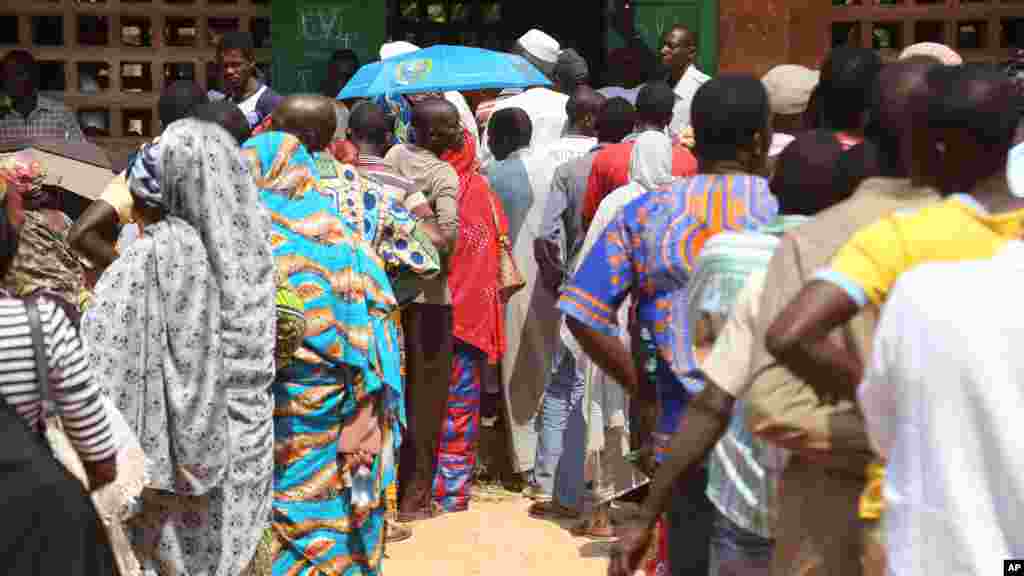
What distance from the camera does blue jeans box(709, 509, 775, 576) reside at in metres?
3.94

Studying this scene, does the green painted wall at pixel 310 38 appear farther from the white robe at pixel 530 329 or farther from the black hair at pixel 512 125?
the white robe at pixel 530 329

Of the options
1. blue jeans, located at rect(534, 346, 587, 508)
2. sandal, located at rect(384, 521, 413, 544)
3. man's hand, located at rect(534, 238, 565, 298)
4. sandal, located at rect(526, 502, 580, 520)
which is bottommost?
sandal, located at rect(526, 502, 580, 520)

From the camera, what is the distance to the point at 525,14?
12828 mm

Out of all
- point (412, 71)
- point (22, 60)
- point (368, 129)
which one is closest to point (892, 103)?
point (368, 129)

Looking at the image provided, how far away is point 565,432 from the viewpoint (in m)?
8.05

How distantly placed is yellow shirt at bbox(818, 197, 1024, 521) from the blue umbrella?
18.6ft

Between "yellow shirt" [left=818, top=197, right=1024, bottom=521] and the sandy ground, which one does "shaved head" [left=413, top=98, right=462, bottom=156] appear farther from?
"yellow shirt" [left=818, top=197, right=1024, bottom=521]

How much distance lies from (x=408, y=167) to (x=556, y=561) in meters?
1.88

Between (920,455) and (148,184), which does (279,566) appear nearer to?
(148,184)

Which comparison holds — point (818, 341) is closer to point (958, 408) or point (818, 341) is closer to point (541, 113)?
point (958, 408)

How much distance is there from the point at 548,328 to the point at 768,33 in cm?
366

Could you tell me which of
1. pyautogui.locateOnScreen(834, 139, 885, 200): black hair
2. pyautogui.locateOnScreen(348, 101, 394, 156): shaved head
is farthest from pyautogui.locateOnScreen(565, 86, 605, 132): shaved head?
pyautogui.locateOnScreen(834, 139, 885, 200): black hair

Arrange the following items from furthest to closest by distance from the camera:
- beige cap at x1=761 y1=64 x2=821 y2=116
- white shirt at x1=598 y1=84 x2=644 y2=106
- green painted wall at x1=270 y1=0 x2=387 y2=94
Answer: green painted wall at x1=270 y1=0 x2=387 y2=94 → white shirt at x1=598 y1=84 x2=644 y2=106 → beige cap at x1=761 y1=64 x2=821 y2=116

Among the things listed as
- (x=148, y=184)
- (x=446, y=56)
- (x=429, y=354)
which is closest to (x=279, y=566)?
(x=148, y=184)
